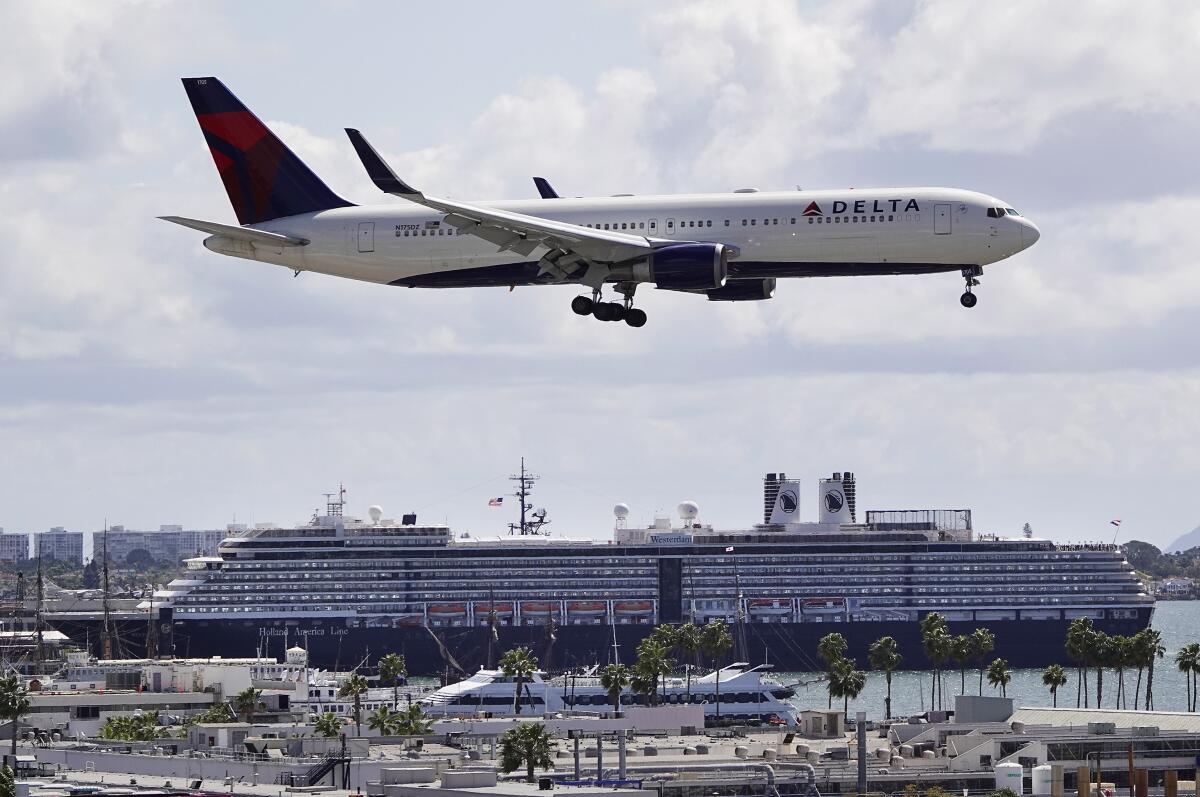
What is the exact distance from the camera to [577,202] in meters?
65.4

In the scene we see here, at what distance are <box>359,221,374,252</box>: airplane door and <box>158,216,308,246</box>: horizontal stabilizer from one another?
6.66 ft

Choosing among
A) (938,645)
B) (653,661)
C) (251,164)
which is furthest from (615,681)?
(251,164)

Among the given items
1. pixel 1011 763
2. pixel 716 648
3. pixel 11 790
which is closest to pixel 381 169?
pixel 11 790

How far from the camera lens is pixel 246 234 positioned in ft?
221

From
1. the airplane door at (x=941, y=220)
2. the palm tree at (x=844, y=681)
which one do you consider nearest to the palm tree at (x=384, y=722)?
the palm tree at (x=844, y=681)

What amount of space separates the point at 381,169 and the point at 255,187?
13052mm

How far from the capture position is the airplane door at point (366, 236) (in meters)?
67.8

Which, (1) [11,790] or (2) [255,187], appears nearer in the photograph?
(1) [11,790]

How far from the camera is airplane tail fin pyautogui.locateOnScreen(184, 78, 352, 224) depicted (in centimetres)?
7100

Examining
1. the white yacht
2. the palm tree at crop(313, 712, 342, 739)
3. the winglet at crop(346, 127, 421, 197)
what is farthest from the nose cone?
the white yacht

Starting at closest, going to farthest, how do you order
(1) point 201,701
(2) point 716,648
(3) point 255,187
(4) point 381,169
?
(4) point 381,169 → (3) point 255,187 → (1) point 201,701 → (2) point 716,648

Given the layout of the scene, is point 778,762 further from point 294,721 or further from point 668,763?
point 294,721

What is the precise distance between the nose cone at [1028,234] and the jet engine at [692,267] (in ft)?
29.1

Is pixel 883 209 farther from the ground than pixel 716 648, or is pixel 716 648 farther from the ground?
pixel 883 209
